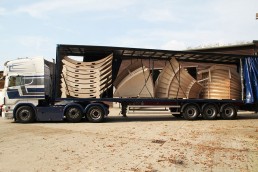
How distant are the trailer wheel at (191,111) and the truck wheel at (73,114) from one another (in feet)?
18.9

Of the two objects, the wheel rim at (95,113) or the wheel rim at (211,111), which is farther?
the wheel rim at (211,111)

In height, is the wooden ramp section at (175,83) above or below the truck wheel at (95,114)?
above

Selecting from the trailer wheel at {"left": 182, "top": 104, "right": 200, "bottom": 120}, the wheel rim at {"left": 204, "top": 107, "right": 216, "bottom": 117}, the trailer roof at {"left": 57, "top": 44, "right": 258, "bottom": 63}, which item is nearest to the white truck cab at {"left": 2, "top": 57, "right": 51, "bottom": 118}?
the trailer roof at {"left": 57, "top": 44, "right": 258, "bottom": 63}

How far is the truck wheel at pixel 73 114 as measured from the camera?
585 inches

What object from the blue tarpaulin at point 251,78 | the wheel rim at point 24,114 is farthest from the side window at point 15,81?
the blue tarpaulin at point 251,78

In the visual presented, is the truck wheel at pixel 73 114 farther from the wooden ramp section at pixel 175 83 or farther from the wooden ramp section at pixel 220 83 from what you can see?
the wooden ramp section at pixel 220 83

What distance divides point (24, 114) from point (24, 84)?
5.00 feet

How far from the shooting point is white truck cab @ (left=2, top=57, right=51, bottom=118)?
14703 mm

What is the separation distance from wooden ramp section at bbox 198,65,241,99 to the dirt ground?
17.8ft

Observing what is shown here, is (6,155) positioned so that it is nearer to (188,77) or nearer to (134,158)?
(134,158)

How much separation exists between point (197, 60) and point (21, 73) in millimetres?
10052

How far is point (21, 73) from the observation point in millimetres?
14820

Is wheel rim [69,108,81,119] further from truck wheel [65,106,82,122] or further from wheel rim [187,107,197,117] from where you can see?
wheel rim [187,107,197,117]

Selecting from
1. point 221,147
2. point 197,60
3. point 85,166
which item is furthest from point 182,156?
point 197,60
